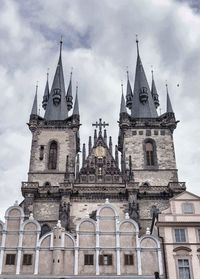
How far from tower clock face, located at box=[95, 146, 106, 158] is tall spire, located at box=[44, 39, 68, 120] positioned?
256 inches

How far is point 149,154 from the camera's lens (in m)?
50.0

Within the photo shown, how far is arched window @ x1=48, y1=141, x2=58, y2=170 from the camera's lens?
49125 millimetres

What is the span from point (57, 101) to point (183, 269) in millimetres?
34320

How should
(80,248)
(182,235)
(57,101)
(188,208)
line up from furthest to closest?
(57,101), (188,208), (182,235), (80,248)

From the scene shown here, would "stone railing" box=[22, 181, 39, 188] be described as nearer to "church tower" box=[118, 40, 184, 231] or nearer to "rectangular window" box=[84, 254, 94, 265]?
"church tower" box=[118, 40, 184, 231]

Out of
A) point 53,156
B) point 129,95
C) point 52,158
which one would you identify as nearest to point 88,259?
point 52,158

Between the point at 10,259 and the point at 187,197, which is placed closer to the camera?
the point at 10,259

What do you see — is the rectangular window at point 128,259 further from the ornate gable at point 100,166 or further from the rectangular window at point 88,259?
the ornate gable at point 100,166

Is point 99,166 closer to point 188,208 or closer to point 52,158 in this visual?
point 52,158

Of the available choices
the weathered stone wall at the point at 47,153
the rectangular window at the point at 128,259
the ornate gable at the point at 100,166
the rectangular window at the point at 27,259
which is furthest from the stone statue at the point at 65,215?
the rectangular window at the point at 128,259

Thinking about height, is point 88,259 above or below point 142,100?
below

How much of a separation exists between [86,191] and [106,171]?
406 centimetres

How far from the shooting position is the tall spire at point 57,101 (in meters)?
54.5

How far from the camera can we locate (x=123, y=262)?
27.5 metres
